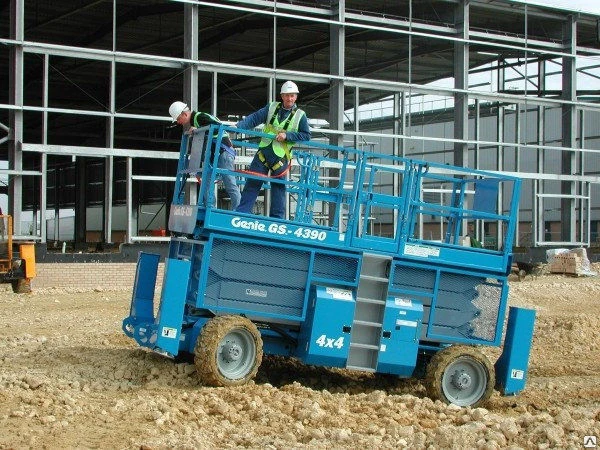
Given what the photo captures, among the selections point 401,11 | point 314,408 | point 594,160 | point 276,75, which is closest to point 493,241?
point 594,160

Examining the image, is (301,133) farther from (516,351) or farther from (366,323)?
(516,351)

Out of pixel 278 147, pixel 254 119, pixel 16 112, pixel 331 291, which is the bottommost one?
pixel 331 291

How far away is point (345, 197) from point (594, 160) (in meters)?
36.3

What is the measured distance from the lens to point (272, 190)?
10406mm

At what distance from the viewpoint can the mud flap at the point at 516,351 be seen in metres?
10.9

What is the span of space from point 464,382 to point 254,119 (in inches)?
156

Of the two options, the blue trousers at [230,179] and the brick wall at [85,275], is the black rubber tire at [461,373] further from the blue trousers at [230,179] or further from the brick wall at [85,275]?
the brick wall at [85,275]

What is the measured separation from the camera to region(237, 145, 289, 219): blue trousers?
10281 millimetres

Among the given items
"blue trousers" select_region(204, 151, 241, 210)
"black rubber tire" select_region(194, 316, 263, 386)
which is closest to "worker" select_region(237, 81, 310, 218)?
"blue trousers" select_region(204, 151, 241, 210)

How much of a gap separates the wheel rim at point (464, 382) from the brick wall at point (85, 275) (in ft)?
38.1

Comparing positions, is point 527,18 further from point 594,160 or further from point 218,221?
point 218,221

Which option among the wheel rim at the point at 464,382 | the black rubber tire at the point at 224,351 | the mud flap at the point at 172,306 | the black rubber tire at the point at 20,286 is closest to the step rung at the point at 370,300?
the wheel rim at the point at 464,382

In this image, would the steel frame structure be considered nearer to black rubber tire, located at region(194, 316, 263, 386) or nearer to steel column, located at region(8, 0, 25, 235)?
steel column, located at region(8, 0, 25, 235)

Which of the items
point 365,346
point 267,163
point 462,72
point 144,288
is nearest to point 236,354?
point 365,346
